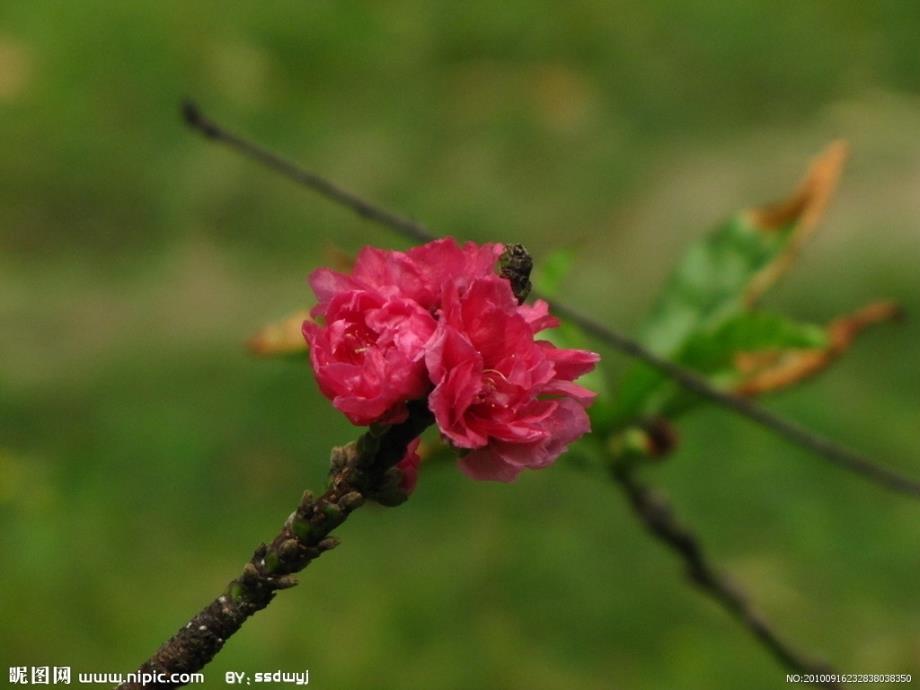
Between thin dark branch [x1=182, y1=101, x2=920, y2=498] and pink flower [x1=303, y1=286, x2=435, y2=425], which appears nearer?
pink flower [x1=303, y1=286, x2=435, y2=425]

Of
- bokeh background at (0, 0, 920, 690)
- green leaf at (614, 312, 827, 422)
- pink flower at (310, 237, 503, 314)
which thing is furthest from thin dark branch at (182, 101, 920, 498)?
bokeh background at (0, 0, 920, 690)

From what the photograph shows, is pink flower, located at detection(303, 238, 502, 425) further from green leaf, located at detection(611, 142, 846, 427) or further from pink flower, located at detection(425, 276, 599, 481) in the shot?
green leaf, located at detection(611, 142, 846, 427)

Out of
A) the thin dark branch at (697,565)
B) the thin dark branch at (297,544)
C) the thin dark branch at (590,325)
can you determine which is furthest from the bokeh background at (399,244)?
the thin dark branch at (297,544)

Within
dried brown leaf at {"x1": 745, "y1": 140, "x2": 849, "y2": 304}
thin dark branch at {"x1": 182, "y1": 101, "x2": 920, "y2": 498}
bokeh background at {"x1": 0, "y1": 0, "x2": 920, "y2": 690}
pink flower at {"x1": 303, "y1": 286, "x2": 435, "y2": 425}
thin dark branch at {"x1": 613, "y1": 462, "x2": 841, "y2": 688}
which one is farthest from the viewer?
bokeh background at {"x1": 0, "y1": 0, "x2": 920, "y2": 690}

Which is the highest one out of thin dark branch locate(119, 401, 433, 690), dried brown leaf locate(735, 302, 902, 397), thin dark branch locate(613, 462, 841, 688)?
thin dark branch locate(119, 401, 433, 690)

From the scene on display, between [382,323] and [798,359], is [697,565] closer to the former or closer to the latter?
[798,359]

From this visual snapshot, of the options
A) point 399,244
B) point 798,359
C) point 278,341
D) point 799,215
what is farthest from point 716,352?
point 399,244
